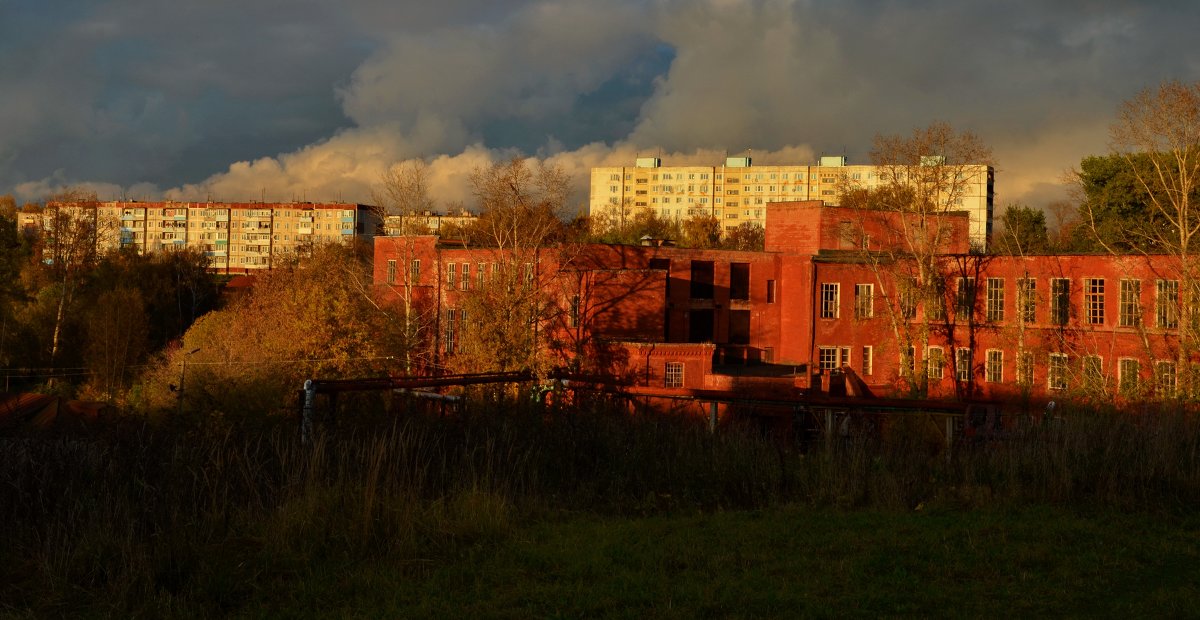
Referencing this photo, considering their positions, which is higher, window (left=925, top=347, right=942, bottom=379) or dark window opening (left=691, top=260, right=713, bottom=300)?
dark window opening (left=691, top=260, right=713, bottom=300)

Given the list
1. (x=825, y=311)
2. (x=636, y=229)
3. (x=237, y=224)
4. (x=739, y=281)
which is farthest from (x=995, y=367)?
(x=237, y=224)

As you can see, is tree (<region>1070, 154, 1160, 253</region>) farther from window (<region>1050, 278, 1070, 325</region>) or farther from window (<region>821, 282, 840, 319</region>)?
window (<region>821, 282, 840, 319</region>)

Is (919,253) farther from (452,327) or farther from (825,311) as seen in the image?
(452,327)

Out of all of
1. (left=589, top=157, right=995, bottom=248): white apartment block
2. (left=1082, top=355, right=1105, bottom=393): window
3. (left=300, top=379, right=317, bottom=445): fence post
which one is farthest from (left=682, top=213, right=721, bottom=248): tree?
(left=300, top=379, right=317, bottom=445): fence post

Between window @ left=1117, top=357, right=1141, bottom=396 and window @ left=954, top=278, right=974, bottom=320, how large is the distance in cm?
647

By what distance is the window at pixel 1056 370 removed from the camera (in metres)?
36.7

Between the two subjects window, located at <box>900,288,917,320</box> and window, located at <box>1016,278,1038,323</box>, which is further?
window, located at <box>900,288,917,320</box>

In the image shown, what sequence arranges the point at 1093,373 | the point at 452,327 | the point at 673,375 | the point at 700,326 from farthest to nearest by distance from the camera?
1. the point at 700,326
2. the point at 452,327
3. the point at 673,375
4. the point at 1093,373

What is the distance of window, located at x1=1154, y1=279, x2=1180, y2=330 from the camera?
110 feet

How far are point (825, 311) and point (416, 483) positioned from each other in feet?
124

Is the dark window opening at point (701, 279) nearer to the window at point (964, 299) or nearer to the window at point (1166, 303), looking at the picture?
the window at point (964, 299)

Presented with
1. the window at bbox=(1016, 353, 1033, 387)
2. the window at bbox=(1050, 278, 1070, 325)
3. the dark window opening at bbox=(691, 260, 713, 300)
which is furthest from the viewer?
the dark window opening at bbox=(691, 260, 713, 300)

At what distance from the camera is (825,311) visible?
145 ft

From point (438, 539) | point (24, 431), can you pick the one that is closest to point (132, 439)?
point (24, 431)
